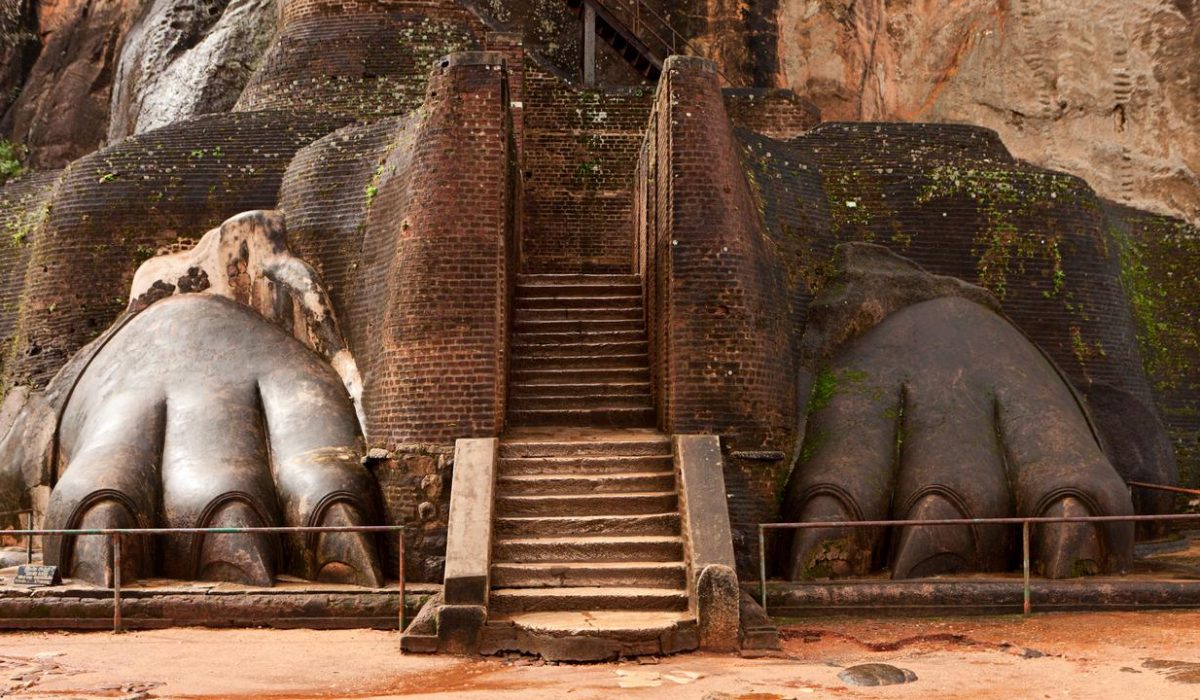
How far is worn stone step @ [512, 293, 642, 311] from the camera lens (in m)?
13.8

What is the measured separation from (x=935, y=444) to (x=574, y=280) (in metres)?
4.08

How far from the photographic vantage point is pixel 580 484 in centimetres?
1102

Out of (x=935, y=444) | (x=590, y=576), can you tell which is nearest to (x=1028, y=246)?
(x=935, y=444)

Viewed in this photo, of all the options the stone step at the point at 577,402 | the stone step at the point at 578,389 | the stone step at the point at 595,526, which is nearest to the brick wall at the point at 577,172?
the stone step at the point at 578,389

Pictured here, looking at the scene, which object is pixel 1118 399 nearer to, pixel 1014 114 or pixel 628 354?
pixel 628 354

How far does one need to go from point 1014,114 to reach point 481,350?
13033mm

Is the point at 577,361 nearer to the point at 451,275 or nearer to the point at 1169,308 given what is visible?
the point at 451,275

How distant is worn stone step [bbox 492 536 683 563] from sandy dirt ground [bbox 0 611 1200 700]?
0.98 m

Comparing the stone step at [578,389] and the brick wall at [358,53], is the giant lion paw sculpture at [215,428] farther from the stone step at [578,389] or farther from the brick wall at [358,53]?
the brick wall at [358,53]

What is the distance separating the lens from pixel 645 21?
73.2 feet

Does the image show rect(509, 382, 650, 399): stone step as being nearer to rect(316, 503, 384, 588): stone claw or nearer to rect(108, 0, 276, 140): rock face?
rect(316, 503, 384, 588): stone claw

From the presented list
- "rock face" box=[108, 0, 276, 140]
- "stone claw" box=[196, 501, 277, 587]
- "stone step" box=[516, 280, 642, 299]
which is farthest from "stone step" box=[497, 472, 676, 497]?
"rock face" box=[108, 0, 276, 140]

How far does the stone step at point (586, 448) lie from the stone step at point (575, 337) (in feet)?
6.44

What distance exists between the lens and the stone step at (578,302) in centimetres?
1376
